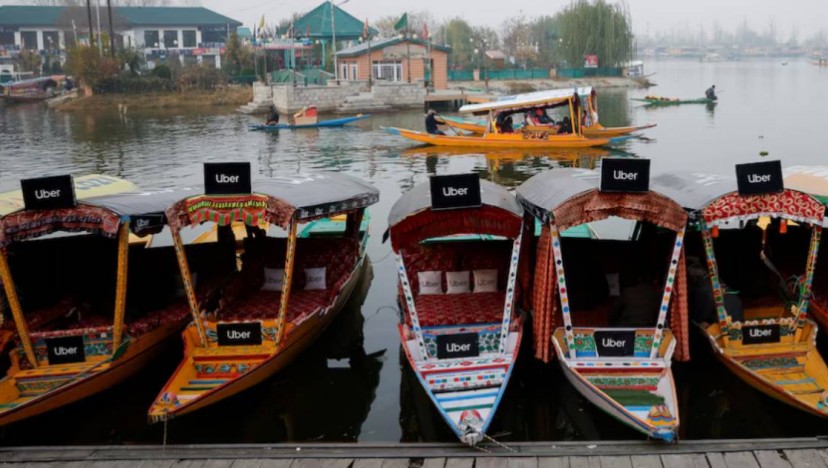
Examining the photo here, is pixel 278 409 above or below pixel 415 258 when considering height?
below

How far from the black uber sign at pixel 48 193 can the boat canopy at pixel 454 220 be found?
3.30 metres

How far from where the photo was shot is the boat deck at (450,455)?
6.14 meters

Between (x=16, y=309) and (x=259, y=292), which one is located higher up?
(x=16, y=309)

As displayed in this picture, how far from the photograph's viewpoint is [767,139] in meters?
29.9

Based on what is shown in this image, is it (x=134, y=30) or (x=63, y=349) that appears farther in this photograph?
(x=134, y=30)

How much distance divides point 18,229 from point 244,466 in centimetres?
347

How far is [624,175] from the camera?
7.29m

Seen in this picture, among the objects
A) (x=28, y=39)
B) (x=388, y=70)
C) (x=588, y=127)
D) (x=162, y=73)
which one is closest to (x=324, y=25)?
(x=388, y=70)

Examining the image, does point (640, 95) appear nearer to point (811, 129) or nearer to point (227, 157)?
point (811, 129)

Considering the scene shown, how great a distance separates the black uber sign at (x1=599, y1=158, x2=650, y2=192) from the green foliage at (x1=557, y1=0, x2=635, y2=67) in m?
57.3

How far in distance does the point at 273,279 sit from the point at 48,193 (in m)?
3.48

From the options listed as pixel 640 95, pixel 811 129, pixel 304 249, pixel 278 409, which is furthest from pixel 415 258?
pixel 640 95

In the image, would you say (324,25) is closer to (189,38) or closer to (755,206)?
(189,38)

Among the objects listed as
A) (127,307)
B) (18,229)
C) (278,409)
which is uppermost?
(18,229)
